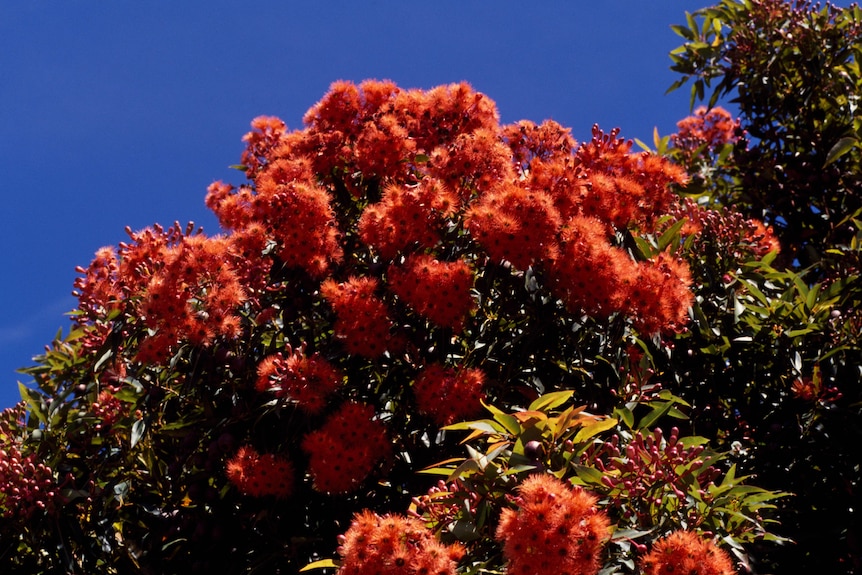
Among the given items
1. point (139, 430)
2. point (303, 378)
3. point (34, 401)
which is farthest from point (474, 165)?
point (34, 401)

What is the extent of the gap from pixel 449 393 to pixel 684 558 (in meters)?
1.30

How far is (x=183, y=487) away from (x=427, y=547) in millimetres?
2126

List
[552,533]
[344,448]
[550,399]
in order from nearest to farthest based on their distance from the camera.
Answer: [552,533], [550,399], [344,448]

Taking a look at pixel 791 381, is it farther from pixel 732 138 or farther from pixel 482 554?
pixel 732 138

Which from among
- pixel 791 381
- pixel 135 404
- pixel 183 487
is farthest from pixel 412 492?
pixel 791 381

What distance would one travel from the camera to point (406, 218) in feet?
13.3

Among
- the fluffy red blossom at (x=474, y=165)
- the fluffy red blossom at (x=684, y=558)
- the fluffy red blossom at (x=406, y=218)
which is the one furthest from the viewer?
the fluffy red blossom at (x=474, y=165)

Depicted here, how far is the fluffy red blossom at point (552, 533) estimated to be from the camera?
252cm

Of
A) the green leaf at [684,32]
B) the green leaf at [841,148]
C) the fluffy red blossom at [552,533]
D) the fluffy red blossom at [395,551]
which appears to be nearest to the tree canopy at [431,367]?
the fluffy red blossom at [395,551]

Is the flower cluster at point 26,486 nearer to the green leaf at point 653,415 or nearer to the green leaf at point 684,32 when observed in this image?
the green leaf at point 653,415

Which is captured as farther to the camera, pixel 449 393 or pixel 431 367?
pixel 431 367

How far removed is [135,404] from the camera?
14.5 ft

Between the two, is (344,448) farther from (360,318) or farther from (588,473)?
(588,473)

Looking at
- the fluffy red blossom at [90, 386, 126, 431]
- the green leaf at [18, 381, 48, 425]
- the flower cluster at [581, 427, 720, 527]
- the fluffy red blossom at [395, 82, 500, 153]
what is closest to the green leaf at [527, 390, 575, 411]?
the flower cluster at [581, 427, 720, 527]
